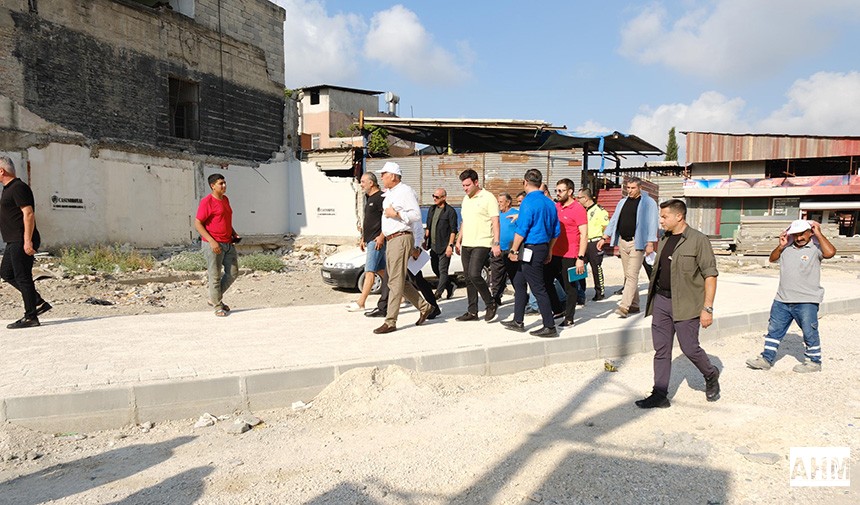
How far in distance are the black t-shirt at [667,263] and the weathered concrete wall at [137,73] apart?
1351 centimetres

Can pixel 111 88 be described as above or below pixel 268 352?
above

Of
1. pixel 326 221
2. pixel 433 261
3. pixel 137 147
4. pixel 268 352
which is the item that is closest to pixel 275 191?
pixel 326 221

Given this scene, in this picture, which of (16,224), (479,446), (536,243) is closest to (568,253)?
(536,243)

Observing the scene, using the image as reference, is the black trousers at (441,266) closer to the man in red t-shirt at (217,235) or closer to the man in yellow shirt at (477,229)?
the man in yellow shirt at (477,229)

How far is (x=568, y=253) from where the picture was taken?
660cm

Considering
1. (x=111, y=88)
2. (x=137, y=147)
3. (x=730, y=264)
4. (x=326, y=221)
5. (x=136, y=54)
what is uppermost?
(x=136, y=54)

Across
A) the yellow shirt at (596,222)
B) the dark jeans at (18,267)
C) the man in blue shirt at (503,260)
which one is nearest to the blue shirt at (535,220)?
the man in blue shirt at (503,260)

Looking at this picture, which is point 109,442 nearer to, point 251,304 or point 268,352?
point 268,352

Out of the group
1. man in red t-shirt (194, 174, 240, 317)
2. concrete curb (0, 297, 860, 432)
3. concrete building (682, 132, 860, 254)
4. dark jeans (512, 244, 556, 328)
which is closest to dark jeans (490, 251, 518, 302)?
dark jeans (512, 244, 556, 328)

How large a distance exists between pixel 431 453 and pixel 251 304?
7.12m

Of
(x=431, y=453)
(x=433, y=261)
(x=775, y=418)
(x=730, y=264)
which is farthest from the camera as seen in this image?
(x=730, y=264)

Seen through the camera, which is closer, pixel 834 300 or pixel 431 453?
pixel 431 453

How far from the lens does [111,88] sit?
1393cm

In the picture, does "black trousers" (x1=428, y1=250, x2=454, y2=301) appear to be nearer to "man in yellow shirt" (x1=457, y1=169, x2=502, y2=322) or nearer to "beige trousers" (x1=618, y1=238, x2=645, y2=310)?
"man in yellow shirt" (x1=457, y1=169, x2=502, y2=322)
